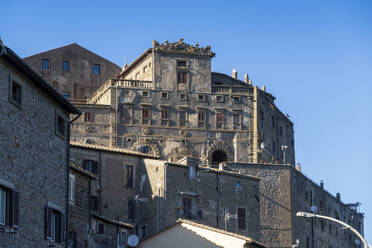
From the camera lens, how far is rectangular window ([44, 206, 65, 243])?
33.9 metres

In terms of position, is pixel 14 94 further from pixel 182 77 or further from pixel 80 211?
pixel 182 77

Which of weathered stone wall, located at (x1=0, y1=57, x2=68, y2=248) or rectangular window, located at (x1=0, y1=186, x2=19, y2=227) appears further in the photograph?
weathered stone wall, located at (x1=0, y1=57, x2=68, y2=248)

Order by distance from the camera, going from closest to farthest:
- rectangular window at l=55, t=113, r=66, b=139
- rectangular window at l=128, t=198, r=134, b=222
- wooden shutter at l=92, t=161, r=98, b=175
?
rectangular window at l=55, t=113, r=66, b=139 < wooden shutter at l=92, t=161, r=98, b=175 < rectangular window at l=128, t=198, r=134, b=222

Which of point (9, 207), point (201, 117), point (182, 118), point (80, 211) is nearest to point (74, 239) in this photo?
point (80, 211)

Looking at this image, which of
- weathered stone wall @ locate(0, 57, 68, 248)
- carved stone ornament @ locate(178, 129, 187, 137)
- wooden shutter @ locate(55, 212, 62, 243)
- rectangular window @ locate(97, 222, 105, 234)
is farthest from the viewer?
carved stone ornament @ locate(178, 129, 187, 137)

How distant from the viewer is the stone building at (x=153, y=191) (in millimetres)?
55969

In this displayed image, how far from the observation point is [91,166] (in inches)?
2183

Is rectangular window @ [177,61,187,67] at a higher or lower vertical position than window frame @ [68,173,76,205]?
higher

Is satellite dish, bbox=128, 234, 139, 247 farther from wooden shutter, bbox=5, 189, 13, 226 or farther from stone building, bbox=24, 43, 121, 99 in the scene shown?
stone building, bbox=24, 43, 121, 99

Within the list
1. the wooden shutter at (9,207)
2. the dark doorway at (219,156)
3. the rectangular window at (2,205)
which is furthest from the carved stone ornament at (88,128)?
the rectangular window at (2,205)

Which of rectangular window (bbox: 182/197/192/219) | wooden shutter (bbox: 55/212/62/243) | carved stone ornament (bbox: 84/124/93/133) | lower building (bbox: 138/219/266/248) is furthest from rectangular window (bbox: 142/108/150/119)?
wooden shutter (bbox: 55/212/62/243)

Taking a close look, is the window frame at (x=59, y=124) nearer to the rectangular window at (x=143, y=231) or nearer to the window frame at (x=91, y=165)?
the window frame at (x=91, y=165)

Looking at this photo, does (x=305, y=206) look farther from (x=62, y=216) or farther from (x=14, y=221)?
(x=14, y=221)

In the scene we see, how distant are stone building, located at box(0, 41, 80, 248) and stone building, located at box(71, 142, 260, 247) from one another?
63.5 ft
